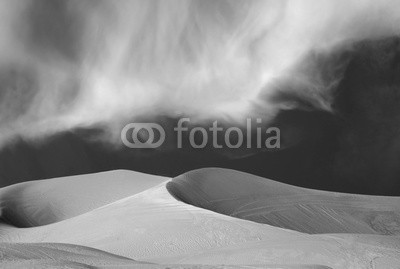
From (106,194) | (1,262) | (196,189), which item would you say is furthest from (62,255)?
(106,194)

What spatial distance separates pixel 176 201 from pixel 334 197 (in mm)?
7509

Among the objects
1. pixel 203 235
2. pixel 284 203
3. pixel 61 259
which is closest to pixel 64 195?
pixel 284 203

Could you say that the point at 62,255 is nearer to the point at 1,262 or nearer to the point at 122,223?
the point at 1,262

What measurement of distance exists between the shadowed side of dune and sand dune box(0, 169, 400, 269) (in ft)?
0.21

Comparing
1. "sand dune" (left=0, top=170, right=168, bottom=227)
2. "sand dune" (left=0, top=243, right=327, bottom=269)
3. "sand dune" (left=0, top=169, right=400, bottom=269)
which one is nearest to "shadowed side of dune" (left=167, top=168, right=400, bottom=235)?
"sand dune" (left=0, top=169, right=400, bottom=269)

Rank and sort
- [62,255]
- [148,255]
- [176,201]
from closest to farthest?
[62,255], [148,255], [176,201]

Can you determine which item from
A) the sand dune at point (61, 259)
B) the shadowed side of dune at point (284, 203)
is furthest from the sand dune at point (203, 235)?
the sand dune at point (61, 259)

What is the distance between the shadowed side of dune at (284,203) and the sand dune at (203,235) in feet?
0.21

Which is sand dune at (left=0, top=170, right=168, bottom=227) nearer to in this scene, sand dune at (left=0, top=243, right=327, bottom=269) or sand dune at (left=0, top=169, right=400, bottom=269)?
sand dune at (left=0, top=169, right=400, bottom=269)

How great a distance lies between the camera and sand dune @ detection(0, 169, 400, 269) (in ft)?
36.9

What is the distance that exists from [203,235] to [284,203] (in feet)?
25.7

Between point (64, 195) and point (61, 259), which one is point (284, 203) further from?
point (61, 259)

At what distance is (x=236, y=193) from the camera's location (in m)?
21.4

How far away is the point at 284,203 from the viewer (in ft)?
69.5
